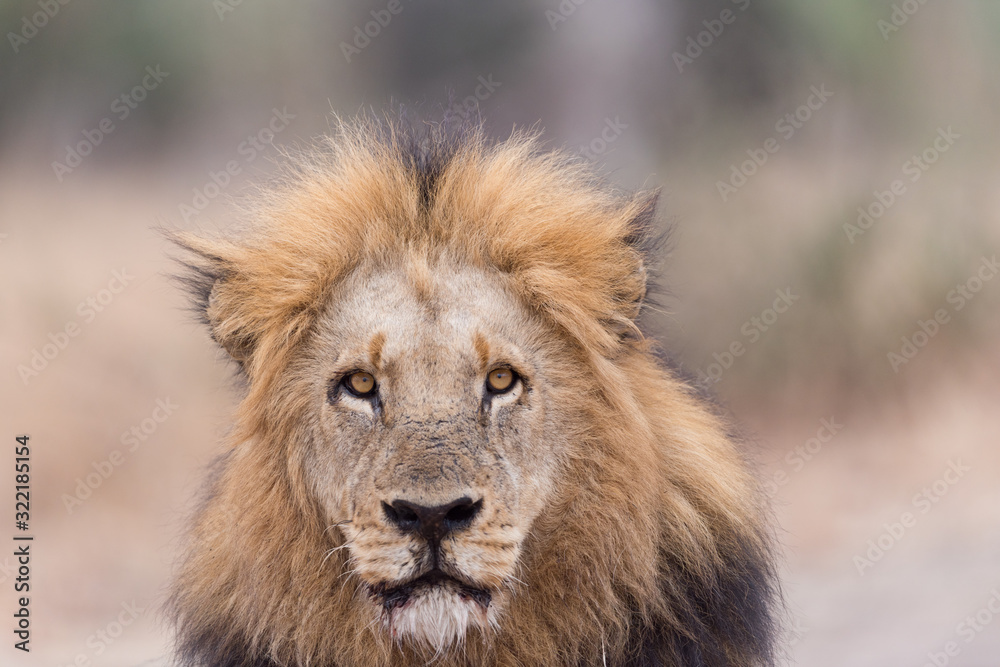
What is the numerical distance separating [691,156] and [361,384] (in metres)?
5.13

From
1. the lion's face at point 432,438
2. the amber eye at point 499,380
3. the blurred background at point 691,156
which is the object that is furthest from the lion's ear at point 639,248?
the blurred background at point 691,156

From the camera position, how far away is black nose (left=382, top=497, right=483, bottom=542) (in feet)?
6.69

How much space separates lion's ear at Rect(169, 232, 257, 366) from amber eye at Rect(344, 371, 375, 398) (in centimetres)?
35

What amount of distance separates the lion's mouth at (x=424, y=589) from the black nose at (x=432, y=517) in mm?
96

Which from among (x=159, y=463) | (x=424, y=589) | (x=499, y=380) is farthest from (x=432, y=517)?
(x=159, y=463)

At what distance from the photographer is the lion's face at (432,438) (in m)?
2.09

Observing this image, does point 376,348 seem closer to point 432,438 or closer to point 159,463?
point 432,438

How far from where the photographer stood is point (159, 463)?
6121 mm

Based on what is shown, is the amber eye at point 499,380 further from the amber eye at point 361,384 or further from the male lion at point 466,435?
the amber eye at point 361,384

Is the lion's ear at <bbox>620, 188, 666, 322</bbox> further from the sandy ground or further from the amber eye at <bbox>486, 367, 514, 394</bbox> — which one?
the sandy ground

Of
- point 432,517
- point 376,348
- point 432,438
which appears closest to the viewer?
point 432,517

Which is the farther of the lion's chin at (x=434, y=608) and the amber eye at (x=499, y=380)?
the amber eye at (x=499, y=380)

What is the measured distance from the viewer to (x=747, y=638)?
254 cm

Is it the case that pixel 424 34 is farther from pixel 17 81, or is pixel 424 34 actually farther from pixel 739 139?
pixel 17 81
